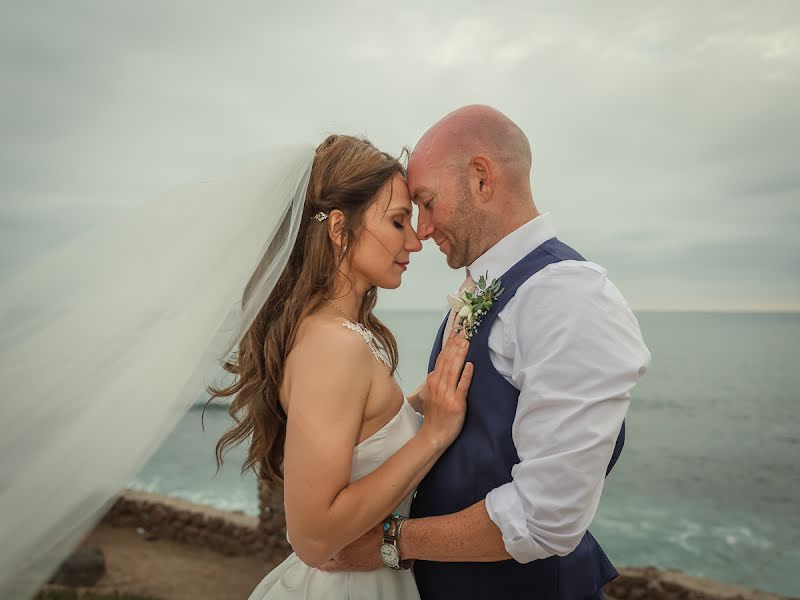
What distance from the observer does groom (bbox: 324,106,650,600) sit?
1855 mm

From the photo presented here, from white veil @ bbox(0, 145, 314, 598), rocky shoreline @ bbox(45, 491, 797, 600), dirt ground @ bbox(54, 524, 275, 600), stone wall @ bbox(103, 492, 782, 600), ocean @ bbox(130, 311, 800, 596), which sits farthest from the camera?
ocean @ bbox(130, 311, 800, 596)

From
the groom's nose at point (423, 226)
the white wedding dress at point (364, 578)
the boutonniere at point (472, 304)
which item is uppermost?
the groom's nose at point (423, 226)

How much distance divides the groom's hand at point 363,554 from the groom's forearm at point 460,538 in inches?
5.0

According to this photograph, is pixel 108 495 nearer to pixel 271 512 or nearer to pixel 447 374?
pixel 447 374

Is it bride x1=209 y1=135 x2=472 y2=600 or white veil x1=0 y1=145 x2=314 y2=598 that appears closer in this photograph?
white veil x1=0 y1=145 x2=314 y2=598

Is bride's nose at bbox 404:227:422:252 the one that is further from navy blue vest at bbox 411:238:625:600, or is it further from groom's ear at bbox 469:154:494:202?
navy blue vest at bbox 411:238:625:600

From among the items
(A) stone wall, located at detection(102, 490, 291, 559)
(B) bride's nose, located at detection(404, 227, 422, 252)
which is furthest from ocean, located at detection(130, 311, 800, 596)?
(B) bride's nose, located at detection(404, 227, 422, 252)

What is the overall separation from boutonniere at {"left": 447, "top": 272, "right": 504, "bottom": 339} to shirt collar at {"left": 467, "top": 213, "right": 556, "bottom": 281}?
96mm

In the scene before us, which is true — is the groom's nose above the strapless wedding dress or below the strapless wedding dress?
above

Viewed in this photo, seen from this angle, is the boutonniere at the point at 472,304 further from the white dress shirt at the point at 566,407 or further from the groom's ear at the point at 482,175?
the groom's ear at the point at 482,175

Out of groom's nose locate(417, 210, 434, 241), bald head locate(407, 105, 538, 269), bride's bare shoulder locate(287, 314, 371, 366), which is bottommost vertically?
bride's bare shoulder locate(287, 314, 371, 366)

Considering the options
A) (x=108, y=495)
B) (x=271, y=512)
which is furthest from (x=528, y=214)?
(x=271, y=512)

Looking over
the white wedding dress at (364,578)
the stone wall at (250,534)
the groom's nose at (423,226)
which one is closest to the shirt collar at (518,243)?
the groom's nose at (423,226)

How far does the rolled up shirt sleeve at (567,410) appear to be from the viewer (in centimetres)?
184
